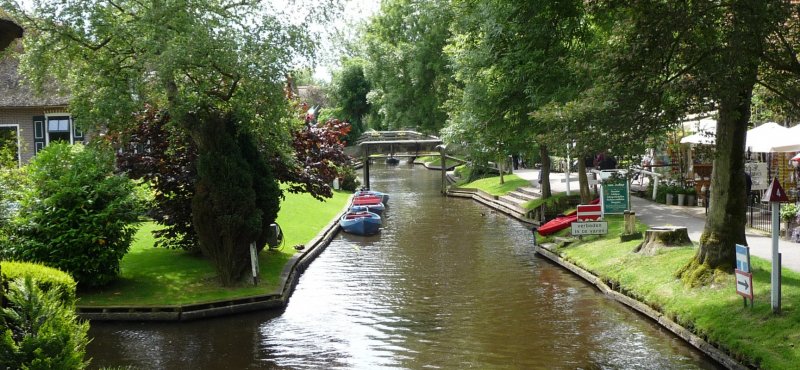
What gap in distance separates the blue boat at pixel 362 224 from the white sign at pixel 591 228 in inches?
385

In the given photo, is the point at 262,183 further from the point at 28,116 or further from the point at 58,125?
the point at 28,116

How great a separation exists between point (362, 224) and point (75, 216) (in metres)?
14.7

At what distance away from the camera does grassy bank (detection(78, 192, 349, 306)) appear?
18.2 m

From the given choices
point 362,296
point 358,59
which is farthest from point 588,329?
point 358,59

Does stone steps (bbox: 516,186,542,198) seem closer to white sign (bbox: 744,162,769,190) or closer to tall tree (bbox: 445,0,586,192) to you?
tall tree (bbox: 445,0,586,192)

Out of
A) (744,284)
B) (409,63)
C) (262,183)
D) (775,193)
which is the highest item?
Answer: (409,63)

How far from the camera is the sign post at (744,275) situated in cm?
1350

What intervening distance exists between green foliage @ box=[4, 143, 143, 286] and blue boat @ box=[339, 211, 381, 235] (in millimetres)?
13301

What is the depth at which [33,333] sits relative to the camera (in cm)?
895

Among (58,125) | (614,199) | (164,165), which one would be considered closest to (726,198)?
(614,199)

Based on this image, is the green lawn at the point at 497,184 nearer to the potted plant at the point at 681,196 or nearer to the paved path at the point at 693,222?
the paved path at the point at 693,222

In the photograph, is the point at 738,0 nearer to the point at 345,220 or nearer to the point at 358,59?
the point at 345,220

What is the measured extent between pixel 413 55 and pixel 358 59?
2085 cm

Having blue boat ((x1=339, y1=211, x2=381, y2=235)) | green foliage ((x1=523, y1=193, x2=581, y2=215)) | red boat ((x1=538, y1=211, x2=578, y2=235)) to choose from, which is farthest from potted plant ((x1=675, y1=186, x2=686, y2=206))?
blue boat ((x1=339, y1=211, x2=381, y2=235))
